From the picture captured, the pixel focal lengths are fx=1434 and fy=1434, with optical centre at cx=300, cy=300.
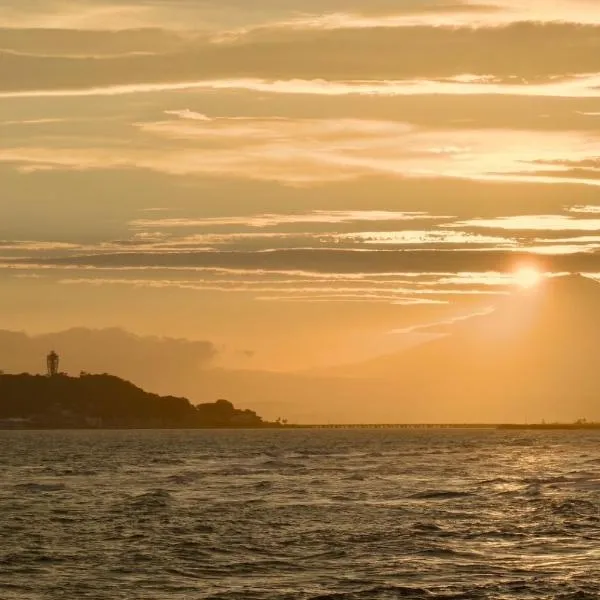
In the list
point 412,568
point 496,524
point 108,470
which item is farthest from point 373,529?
point 108,470

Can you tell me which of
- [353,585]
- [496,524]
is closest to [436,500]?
[496,524]

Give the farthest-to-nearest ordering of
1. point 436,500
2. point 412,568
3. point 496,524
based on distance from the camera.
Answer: point 436,500, point 496,524, point 412,568

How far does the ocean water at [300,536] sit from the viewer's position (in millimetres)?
54812

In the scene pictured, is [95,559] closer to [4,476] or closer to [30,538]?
[30,538]

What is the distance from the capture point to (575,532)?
73.7 meters

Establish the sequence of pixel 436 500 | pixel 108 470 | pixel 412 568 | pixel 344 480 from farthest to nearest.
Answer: pixel 108 470
pixel 344 480
pixel 436 500
pixel 412 568

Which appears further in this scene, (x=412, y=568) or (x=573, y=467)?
(x=573, y=467)

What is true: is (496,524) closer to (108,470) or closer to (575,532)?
(575,532)

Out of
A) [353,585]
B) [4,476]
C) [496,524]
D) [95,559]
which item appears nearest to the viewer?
[353,585]

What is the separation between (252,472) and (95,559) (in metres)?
73.5

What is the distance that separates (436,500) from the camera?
316 ft

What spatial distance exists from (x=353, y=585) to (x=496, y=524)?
25.5 metres

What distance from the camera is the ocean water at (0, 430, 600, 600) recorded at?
54812 millimetres

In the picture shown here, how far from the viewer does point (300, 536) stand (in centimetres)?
7212
